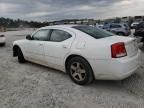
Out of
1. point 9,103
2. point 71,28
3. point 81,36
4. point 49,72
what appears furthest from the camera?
point 49,72

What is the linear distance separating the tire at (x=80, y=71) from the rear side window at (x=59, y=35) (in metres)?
0.71

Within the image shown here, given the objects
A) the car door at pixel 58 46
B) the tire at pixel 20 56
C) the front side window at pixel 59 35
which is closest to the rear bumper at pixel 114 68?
the car door at pixel 58 46

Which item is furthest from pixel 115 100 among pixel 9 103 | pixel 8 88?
pixel 8 88

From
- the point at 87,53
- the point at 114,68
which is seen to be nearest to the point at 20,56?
the point at 87,53

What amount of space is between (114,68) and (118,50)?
40 centimetres

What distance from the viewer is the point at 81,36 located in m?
4.32

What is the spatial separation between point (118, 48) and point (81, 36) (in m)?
0.99

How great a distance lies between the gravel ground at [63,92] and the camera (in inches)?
138

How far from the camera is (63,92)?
4.05 m

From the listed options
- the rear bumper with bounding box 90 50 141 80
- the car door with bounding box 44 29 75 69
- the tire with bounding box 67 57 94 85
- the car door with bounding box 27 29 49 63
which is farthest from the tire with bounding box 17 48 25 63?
the rear bumper with bounding box 90 50 141 80

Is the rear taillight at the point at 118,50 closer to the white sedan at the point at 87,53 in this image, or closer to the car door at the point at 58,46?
the white sedan at the point at 87,53

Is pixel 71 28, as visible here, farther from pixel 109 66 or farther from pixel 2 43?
pixel 2 43

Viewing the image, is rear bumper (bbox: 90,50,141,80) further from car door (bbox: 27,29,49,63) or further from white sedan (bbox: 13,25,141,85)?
car door (bbox: 27,29,49,63)

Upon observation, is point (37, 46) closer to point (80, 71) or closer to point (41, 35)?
point (41, 35)
